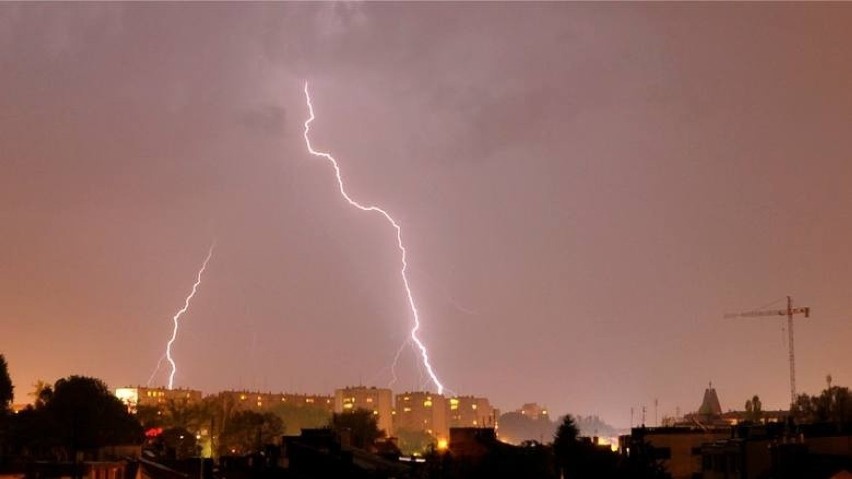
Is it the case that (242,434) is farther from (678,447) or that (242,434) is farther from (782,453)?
(782,453)

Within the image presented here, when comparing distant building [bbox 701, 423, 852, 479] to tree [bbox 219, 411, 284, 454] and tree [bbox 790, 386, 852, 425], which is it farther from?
tree [bbox 219, 411, 284, 454]

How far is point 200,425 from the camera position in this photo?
127938mm

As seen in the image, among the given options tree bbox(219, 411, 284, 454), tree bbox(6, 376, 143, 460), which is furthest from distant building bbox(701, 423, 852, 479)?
tree bbox(219, 411, 284, 454)

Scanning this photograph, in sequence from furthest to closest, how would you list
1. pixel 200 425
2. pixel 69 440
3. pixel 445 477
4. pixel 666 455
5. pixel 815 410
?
1. pixel 200 425
2. pixel 815 410
3. pixel 69 440
4. pixel 666 455
5. pixel 445 477

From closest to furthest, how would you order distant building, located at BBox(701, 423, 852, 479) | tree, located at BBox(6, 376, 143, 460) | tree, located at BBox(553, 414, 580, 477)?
distant building, located at BBox(701, 423, 852, 479) → tree, located at BBox(553, 414, 580, 477) → tree, located at BBox(6, 376, 143, 460)

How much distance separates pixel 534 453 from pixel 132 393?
158329mm

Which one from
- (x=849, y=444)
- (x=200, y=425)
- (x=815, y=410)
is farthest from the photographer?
(x=200, y=425)

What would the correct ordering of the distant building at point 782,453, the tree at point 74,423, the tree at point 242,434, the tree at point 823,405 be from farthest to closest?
the tree at point 242,434 < the tree at point 823,405 < the tree at point 74,423 < the distant building at point 782,453

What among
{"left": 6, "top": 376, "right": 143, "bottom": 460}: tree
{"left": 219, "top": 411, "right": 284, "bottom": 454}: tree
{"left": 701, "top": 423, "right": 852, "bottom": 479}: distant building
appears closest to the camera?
{"left": 701, "top": 423, "right": 852, "bottom": 479}: distant building

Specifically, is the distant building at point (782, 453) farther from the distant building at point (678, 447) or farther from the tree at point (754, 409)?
the tree at point (754, 409)

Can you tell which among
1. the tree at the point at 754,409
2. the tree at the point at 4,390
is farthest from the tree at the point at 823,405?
the tree at the point at 4,390

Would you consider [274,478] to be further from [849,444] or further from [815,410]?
[815,410]

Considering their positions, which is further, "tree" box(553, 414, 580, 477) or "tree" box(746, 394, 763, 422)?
"tree" box(746, 394, 763, 422)

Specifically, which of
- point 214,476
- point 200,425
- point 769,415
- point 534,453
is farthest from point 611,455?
point 769,415
